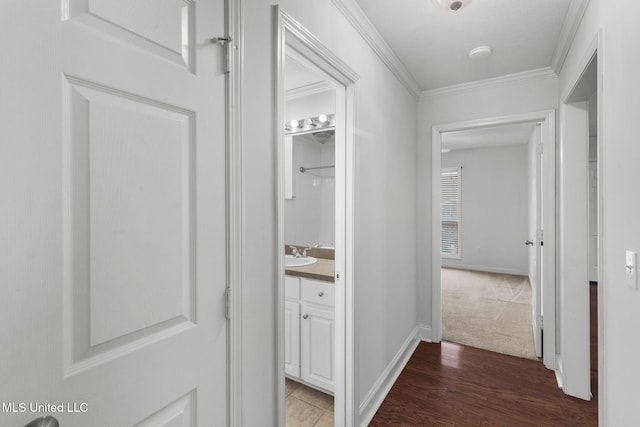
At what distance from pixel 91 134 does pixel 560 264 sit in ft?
9.79

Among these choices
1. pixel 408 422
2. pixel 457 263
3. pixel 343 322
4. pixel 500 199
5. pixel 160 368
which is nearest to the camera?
pixel 160 368

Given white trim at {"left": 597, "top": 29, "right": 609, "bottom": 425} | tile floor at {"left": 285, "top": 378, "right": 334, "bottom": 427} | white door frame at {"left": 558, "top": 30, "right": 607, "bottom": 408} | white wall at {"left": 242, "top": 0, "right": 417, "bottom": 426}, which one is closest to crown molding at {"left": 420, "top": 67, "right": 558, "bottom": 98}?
white wall at {"left": 242, "top": 0, "right": 417, "bottom": 426}

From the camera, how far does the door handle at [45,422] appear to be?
23.4 inches

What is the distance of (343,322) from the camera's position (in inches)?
70.2

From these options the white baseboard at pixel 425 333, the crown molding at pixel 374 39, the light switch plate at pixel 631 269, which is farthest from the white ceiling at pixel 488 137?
the light switch plate at pixel 631 269

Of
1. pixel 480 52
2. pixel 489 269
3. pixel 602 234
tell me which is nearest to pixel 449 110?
pixel 480 52

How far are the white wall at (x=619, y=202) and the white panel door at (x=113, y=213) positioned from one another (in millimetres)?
1402

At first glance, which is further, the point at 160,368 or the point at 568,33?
the point at 568,33

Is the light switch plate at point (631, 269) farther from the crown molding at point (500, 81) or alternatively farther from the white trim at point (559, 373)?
the crown molding at point (500, 81)

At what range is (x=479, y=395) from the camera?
220cm

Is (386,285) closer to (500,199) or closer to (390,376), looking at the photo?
(390,376)

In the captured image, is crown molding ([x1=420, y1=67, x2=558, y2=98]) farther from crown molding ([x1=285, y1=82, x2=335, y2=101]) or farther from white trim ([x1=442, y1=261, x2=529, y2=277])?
white trim ([x1=442, y1=261, x2=529, y2=277])

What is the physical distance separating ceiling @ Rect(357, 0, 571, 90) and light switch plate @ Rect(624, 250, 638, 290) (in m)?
1.47

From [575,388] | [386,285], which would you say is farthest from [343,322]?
[575,388]
